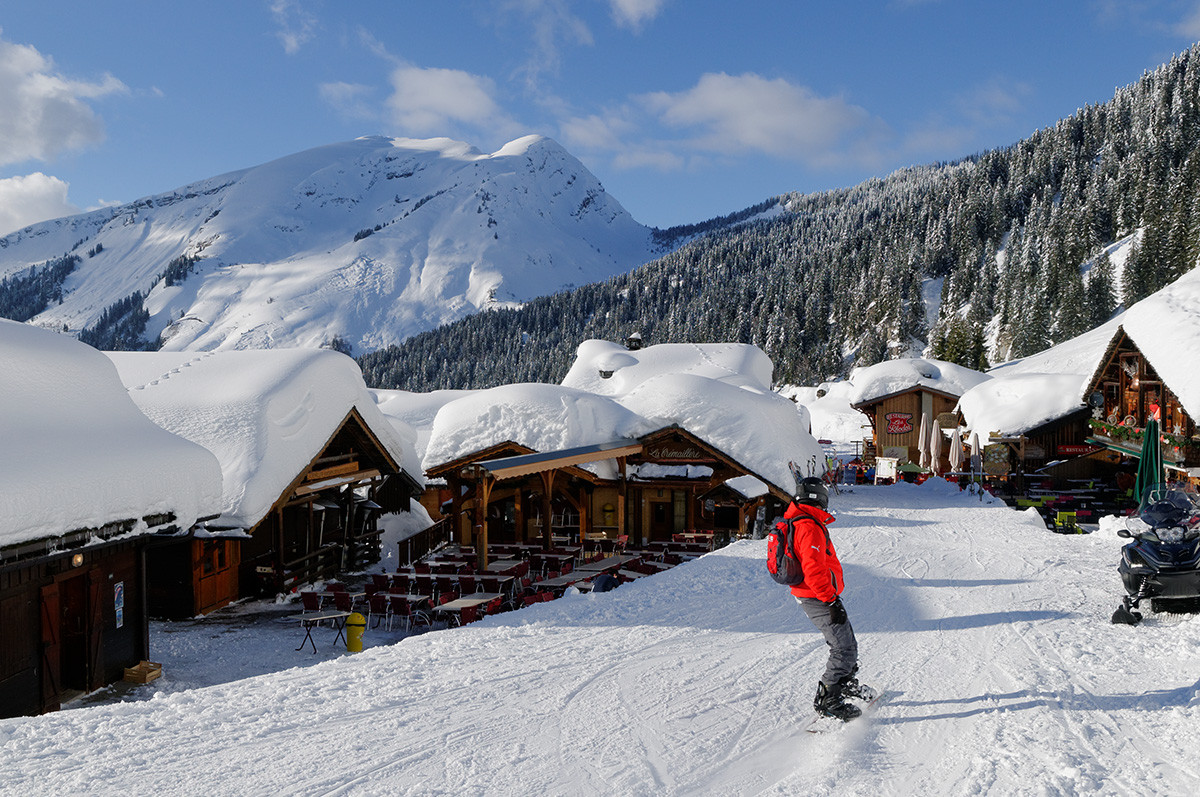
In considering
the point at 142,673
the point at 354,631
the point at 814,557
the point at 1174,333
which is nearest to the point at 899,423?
the point at 1174,333

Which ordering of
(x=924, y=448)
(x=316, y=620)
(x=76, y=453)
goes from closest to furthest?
(x=76, y=453), (x=316, y=620), (x=924, y=448)

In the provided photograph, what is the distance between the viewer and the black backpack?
225 inches

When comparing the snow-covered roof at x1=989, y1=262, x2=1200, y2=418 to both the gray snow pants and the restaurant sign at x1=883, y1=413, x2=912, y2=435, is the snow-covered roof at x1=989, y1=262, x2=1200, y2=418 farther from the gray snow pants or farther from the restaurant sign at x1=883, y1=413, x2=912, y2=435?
the restaurant sign at x1=883, y1=413, x2=912, y2=435

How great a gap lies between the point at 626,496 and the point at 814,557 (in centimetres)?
1727

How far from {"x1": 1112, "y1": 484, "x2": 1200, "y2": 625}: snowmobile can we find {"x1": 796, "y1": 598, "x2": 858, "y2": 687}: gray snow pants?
4785 mm

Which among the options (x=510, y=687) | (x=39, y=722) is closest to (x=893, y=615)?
(x=510, y=687)

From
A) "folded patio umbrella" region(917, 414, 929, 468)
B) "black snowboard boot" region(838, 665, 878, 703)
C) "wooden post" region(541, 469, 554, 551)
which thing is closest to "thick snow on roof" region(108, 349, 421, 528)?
"wooden post" region(541, 469, 554, 551)

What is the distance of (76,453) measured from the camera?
9422mm

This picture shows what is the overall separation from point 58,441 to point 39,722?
445cm

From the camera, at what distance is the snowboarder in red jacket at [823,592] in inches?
225

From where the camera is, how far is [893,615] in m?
9.73

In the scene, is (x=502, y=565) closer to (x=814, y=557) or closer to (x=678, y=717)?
(x=678, y=717)

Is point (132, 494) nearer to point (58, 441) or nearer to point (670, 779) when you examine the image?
point (58, 441)

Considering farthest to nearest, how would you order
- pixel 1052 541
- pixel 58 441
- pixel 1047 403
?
pixel 1047 403, pixel 1052 541, pixel 58 441
